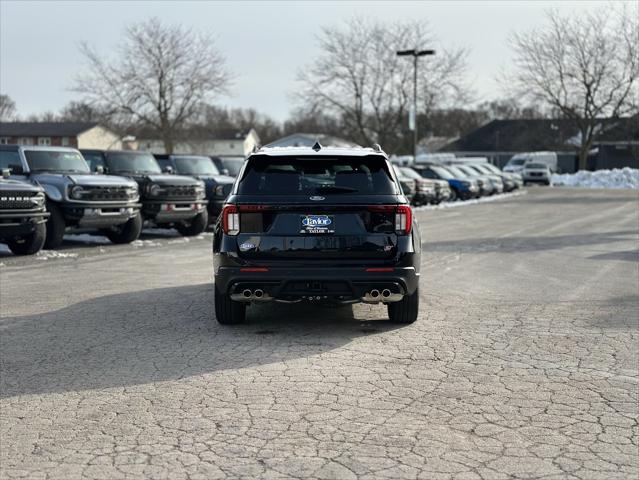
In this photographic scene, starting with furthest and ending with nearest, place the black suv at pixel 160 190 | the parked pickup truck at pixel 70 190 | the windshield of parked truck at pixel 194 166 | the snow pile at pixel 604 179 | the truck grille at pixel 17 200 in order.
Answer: the snow pile at pixel 604 179 < the windshield of parked truck at pixel 194 166 < the black suv at pixel 160 190 < the parked pickup truck at pixel 70 190 < the truck grille at pixel 17 200

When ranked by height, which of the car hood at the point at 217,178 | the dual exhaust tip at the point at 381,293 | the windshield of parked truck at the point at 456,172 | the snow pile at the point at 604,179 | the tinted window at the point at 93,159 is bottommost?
the snow pile at the point at 604,179

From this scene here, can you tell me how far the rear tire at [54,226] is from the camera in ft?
50.5

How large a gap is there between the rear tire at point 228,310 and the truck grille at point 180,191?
10.4 m

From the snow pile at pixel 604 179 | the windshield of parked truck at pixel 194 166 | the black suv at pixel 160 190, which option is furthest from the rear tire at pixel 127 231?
the snow pile at pixel 604 179

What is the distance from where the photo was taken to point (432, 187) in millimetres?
33406

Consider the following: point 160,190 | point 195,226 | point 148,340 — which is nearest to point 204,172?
point 195,226

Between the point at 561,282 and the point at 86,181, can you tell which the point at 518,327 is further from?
the point at 86,181

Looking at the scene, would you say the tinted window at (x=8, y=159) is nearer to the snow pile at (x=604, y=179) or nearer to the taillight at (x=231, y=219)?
the taillight at (x=231, y=219)

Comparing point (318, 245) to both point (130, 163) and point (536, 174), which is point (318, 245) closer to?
point (130, 163)

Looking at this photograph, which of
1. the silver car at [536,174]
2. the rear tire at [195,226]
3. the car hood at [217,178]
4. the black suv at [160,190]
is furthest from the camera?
the silver car at [536,174]

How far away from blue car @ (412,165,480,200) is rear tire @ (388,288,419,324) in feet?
97.4

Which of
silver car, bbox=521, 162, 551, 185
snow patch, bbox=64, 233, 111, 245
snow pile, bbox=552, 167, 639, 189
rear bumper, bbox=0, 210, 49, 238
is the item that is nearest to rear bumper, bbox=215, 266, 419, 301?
rear bumper, bbox=0, 210, 49, 238

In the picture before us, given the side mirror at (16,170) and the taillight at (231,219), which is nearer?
the taillight at (231,219)

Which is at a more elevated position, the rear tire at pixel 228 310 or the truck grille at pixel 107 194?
the truck grille at pixel 107 194
